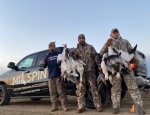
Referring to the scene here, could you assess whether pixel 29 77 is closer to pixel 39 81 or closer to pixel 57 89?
pixel 39 81

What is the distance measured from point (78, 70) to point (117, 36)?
1.26 metres

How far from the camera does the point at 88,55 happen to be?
5.57 meters

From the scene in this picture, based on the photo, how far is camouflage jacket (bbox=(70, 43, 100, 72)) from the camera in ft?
18.2

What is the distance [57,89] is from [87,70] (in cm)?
103

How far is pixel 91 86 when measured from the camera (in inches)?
217

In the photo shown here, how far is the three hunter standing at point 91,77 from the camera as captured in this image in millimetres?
5102

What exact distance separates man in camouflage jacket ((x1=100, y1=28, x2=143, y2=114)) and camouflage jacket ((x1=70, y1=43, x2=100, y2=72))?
1.34ft

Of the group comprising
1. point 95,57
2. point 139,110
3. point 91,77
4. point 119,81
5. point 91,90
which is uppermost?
point 95,57

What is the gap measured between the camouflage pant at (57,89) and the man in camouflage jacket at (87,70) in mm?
502

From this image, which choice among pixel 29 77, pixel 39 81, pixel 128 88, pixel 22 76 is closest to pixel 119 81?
pixel 128 88

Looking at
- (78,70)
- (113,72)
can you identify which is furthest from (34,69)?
(113,72)

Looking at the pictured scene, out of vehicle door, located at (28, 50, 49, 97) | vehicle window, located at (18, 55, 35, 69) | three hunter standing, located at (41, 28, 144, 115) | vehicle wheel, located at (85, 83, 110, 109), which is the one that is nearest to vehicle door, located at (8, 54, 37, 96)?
vehicle window, located at (18, 55, 35, 69)

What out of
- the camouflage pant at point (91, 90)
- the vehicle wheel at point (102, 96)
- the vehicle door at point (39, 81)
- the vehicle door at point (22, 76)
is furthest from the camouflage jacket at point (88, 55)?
the vehicle door at point (22, 76)

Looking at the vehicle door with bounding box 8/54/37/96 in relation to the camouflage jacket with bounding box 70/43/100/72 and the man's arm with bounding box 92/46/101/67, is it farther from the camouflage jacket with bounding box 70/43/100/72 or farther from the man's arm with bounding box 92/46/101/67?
the man's arm with bounding box 92/46/101/67
